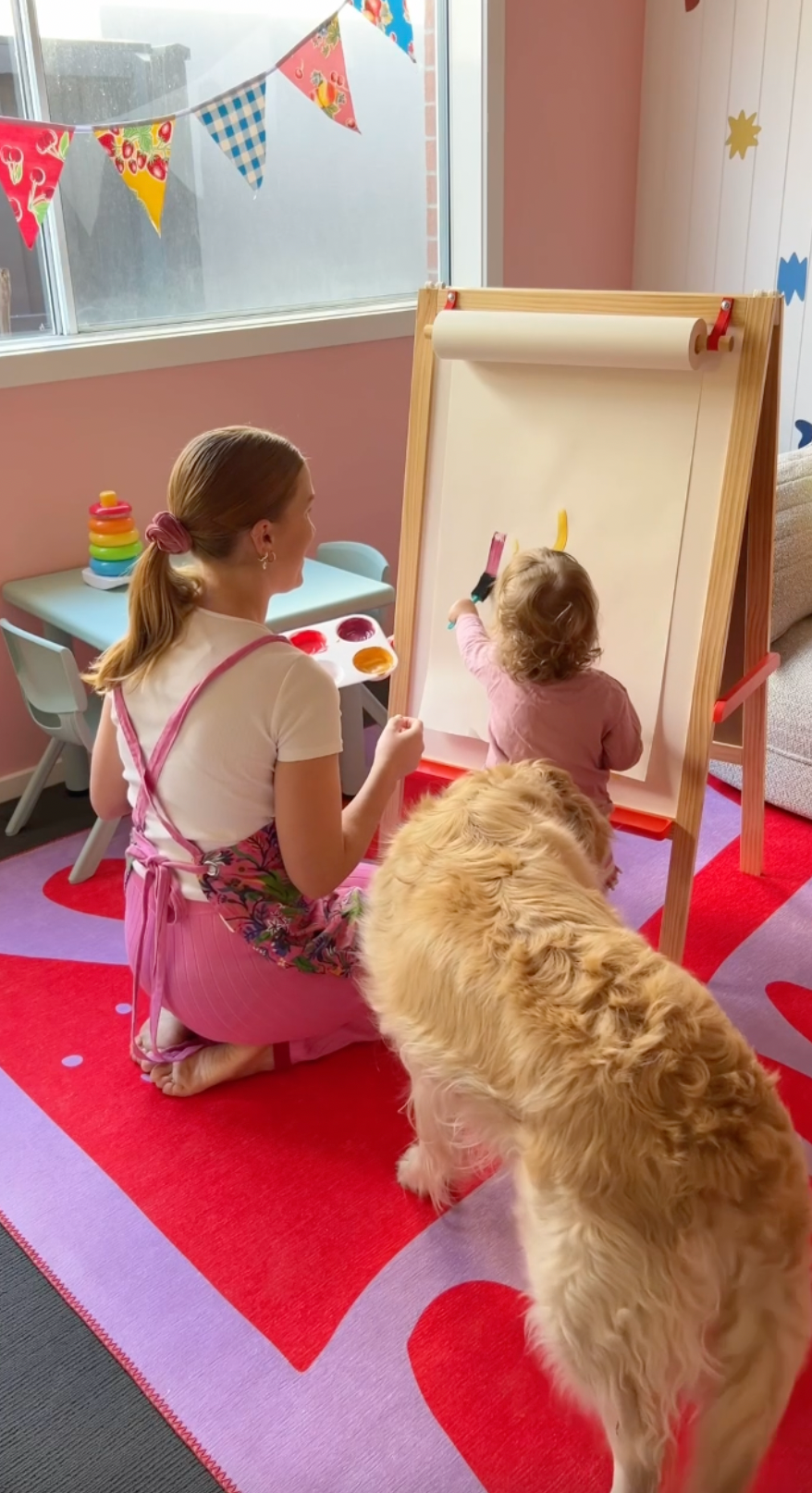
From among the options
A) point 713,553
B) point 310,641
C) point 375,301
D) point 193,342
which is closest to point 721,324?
point 713,553

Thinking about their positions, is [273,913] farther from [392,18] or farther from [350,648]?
[392,18]

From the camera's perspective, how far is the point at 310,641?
214 centimetres

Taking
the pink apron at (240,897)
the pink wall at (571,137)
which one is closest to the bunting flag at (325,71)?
the pink wall at (571,137)

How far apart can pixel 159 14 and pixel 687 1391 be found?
2.91m

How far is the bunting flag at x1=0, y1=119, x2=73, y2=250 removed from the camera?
2393 millimetres

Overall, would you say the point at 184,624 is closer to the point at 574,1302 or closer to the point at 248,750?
the point at 248,750

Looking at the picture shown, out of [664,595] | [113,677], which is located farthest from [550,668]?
[113,677]

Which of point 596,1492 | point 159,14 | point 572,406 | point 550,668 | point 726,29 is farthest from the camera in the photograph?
point 726,29

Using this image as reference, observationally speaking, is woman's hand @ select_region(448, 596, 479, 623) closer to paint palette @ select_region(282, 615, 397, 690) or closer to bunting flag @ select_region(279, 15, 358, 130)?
paint palette @ select_region(282, 615, 397, 690)

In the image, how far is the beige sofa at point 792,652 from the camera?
96.3 inches

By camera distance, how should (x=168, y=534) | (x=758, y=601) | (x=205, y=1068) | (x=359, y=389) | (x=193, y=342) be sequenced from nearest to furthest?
(x=168, y=534), (x=205, y=1068), (x=758, y=601), (x=193, y=342), (x=359, y=389)

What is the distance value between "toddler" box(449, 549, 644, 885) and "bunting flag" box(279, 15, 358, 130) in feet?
5.94

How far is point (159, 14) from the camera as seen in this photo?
8.83 ft

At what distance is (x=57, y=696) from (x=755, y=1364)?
1794 millimetres
